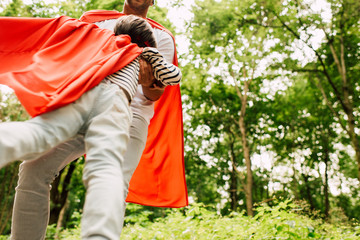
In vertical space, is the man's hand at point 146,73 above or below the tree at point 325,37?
below

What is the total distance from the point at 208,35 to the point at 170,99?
30.0 ft

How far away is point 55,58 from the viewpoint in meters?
1.40

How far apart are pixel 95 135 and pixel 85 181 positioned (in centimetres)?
18

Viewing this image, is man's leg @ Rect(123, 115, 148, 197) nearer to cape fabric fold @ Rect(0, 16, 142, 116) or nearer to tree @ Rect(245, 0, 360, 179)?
cape fabric fold @ Rect(0, 16, 142, 116)

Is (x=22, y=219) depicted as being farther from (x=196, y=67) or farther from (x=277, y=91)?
(x=277, y=91)

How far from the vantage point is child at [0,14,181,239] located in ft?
3.24

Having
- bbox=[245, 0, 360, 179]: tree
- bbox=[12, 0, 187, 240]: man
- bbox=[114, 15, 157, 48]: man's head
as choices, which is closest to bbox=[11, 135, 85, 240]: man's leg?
bbox=[12, 0, 187, 240]: man

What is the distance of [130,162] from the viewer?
5.92 feet

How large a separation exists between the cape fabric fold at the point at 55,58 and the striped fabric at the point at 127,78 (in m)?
0.03

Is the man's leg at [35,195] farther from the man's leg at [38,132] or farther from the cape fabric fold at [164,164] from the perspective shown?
the cape fabric fold at [164,164]

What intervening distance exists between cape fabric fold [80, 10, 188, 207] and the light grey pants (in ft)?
3.51

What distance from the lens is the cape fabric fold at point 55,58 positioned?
1197 millimetres

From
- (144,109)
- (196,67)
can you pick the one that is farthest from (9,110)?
(144,109)

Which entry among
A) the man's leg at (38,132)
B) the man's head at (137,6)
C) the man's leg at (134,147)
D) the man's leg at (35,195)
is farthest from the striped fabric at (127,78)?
the man's head at (137,6)
